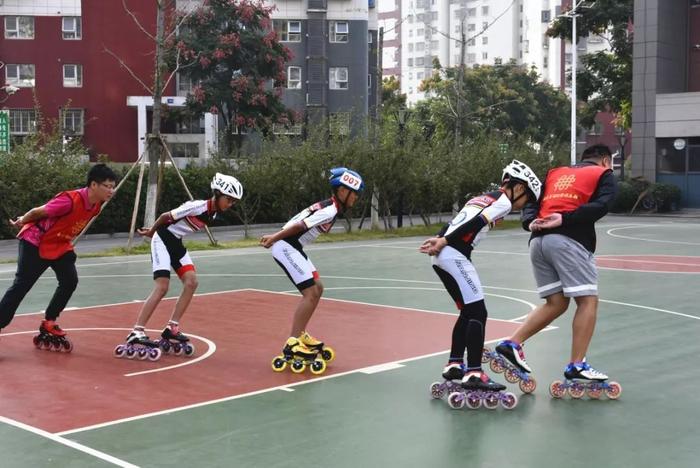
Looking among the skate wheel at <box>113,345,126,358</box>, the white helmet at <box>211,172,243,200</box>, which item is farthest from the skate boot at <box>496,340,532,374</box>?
the skate wheel at <box>113,345,126,358</box>

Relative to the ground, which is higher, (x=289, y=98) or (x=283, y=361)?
(x=289, y=98)

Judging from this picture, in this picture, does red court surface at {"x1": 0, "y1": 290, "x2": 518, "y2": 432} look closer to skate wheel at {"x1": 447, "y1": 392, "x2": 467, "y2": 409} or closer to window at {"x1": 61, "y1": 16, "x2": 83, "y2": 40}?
skate wheel at {"x1": 447, "y1": 392, "x2": 467, "y2": 409}

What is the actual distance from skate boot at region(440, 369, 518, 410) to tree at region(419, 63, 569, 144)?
5359cm

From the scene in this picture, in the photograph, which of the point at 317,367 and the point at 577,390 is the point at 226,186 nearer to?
the point at 317,367

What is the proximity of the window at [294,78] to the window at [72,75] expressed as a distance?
1235 centimetres

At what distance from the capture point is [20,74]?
156ft

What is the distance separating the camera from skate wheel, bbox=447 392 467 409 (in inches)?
281

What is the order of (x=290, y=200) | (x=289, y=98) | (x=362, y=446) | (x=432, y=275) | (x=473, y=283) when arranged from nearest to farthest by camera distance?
(x=362, y=446)
(x=473, y=283)
(x=432, y=275)
(x=290, y=200)
(x=289, y=98)

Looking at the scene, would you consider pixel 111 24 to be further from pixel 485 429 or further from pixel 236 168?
pixel 485 429

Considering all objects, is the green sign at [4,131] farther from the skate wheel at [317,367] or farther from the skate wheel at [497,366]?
the skate wheel at [497,366]

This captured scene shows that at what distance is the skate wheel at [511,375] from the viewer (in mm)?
7598

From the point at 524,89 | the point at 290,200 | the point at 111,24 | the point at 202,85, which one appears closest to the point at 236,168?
the point at 290,200

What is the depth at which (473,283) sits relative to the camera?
7.27 metres

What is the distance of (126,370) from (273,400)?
1.80 m
